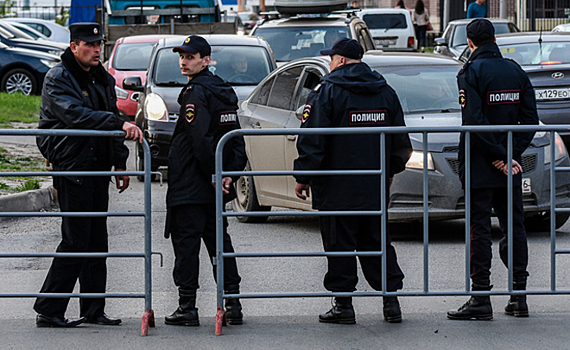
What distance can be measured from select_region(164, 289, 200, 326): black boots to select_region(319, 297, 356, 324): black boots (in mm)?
785

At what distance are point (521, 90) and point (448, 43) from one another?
14.6 metres

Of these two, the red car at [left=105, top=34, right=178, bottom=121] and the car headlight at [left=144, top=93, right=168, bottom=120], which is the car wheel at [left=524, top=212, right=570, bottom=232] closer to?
the car headlight at [left=144, top=93, right=168, bottom=120]

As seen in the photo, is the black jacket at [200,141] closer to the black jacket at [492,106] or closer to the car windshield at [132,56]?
the black jacket at [492,106]

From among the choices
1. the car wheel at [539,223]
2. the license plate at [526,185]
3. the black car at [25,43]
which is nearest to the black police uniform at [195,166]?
the license plate at [526,185]

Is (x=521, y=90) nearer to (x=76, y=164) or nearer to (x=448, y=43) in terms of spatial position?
(x=76, y=164)

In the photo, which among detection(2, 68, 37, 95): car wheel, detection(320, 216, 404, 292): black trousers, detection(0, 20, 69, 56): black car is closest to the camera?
detection(320, 216, 404, 292): black trousers

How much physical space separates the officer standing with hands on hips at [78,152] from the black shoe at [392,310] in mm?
1651

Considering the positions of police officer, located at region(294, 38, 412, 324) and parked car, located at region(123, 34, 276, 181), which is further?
parked car, located at region(123, 34, 276, 181)

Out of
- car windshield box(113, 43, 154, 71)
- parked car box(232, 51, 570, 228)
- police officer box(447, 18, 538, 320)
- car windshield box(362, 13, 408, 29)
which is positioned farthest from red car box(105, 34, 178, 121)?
car windshield box(362, 13, 408, 29)

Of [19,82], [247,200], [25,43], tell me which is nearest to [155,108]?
[247,200]

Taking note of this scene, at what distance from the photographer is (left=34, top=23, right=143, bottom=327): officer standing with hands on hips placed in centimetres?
558

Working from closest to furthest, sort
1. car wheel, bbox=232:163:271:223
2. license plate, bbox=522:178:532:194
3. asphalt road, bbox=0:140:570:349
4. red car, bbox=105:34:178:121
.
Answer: asphalt road, bbox=0:140:570:349, license plate, bbox=522:178:532:194, car wheel, bbox=232:163:271:223, red car, bbox=105:34:178:121

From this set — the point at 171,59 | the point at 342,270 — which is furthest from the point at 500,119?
the point at 171,59

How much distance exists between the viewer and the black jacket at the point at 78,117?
5.54m
